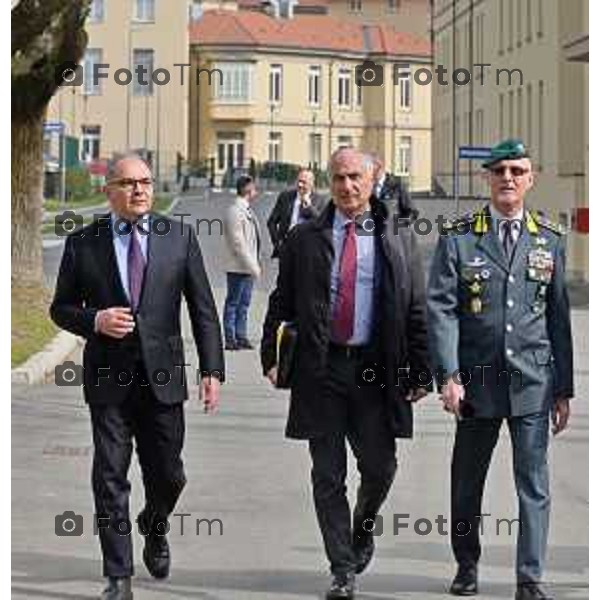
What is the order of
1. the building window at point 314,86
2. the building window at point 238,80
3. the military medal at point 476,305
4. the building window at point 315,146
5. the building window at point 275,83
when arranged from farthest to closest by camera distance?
1. the building window at point 275,83
2. the building window at point 238,80
3. the building window at point 314,86
4. the building window at point 315,146
5. the military medal at point 476,305

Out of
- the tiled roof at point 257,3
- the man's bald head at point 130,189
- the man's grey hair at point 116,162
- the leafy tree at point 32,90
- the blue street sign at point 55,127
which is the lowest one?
the man's bald head at point 130,189

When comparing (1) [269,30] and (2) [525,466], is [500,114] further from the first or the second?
→ (2) [525,466]

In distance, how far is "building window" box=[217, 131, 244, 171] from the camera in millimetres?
55000

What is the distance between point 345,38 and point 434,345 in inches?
1194

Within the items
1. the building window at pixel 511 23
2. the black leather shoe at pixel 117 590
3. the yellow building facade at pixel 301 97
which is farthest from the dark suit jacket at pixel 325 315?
the building window at pixel 511 23

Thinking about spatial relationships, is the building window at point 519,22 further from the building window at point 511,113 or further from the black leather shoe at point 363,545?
the black leather shoe at point 363,545

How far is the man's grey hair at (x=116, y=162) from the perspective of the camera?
320 inches

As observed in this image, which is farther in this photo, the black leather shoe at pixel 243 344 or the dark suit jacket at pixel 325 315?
the black leather shoe at pixel 243 344

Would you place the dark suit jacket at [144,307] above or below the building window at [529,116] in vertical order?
below

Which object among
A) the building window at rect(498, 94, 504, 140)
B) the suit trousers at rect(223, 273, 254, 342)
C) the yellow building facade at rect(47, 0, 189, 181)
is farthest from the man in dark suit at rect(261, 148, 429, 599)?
the building window at rect(498, 94, 504, 140)

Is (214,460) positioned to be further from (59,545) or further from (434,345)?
(434,345)

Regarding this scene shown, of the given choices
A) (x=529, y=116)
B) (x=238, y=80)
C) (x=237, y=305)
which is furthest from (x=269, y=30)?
(x=237, y=305)

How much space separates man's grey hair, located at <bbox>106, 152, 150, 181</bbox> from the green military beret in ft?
5.26

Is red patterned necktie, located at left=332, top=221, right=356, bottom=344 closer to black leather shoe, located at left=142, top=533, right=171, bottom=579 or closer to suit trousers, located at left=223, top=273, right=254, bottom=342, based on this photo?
black leather shoe, located at left=142, top=533, right=171, bottom=579
